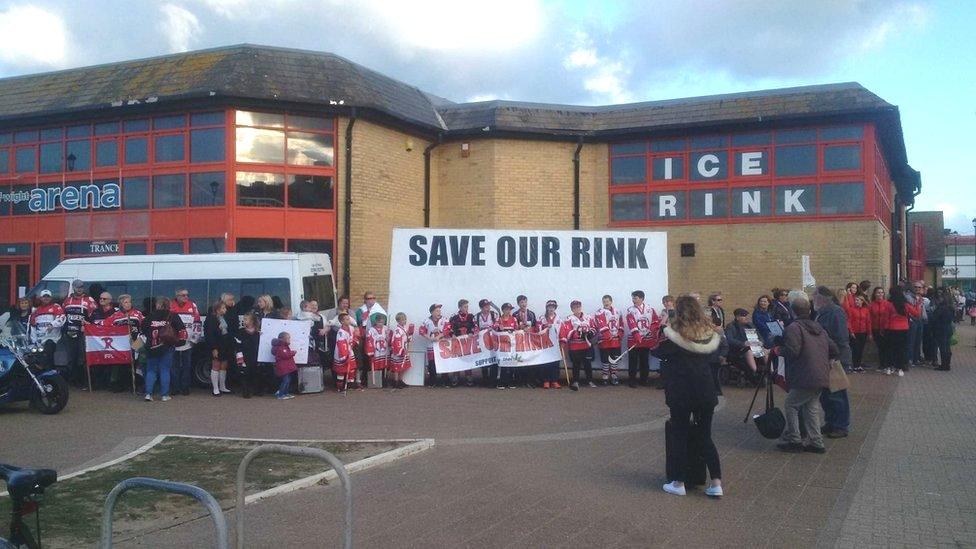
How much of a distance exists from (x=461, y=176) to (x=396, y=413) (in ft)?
44.6

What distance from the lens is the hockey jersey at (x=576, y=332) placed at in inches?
554

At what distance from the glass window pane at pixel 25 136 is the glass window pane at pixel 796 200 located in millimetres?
20582

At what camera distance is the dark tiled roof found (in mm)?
52312

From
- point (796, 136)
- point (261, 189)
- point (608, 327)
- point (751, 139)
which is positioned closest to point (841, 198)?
point (796, 136)

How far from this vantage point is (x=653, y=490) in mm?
7145

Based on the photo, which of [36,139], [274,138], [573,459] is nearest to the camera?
[573,459]

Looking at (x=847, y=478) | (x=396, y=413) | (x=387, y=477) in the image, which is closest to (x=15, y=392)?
(x=396, y=413)

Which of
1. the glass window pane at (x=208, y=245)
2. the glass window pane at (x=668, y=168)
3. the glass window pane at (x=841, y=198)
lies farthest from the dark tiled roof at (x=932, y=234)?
the glass window pane at (x=208, y=245)

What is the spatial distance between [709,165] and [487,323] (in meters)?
11.0

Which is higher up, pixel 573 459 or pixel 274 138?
pixel 274 138

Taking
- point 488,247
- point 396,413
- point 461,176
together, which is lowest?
point 396,413

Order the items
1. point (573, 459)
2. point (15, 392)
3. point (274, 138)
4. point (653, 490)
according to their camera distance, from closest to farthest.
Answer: point (653, 490), point (573, 459), point (15, 392), point (274, 138)

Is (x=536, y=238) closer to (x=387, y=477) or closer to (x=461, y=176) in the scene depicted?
(x=387, y=477)

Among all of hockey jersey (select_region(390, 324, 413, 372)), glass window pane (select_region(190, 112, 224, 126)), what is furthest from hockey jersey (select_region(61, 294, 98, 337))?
glass window pane (select_region(190, 112, 224, 126))
